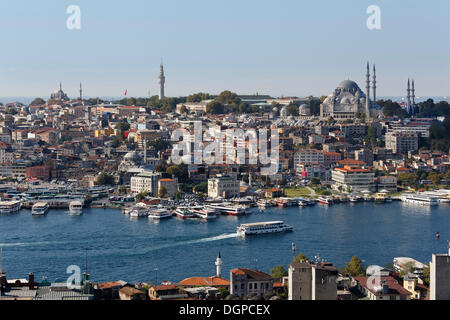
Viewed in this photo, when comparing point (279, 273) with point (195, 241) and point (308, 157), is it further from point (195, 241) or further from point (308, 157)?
point (308, 157)

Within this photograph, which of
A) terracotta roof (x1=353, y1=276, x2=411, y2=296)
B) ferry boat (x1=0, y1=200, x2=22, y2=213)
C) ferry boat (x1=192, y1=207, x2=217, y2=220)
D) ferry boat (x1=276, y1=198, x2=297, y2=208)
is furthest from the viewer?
ferry boat (x1=276, y1=198, x2=297, y2=208)

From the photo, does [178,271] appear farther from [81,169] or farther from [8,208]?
[81,169]

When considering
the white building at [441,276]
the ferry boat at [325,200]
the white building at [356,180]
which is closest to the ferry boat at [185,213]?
the ferry boat at [325,200]

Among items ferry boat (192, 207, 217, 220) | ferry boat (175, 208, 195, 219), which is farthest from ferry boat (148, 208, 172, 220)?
ferry boat (192, 207, 217, 220)

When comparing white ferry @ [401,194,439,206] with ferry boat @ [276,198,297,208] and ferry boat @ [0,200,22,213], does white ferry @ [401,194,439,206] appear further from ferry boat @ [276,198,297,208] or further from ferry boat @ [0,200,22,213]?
ferry boat @ [0,200,22,213]

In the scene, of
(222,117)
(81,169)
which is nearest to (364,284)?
(81,169)

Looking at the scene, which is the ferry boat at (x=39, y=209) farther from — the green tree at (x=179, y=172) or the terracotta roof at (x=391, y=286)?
the terracotta roof at (x=391, y=286)
